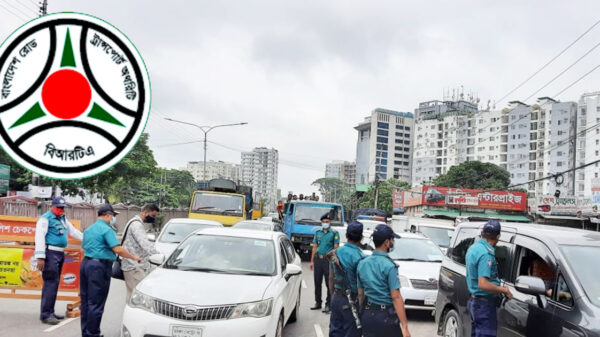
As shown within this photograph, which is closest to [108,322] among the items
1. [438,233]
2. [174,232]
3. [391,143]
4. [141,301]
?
[141,301]

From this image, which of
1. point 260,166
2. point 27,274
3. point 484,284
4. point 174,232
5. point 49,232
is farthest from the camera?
point 260,166

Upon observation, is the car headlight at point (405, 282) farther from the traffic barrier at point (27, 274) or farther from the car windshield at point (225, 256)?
the traffic barrier at point (27, 274)

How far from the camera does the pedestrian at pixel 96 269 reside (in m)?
6.62

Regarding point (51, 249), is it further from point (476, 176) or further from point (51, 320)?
point (476, 176)

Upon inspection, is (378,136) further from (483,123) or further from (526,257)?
(526,257)

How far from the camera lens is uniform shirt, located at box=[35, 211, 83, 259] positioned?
7660mm

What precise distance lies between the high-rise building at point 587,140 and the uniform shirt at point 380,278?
104163 millimetres

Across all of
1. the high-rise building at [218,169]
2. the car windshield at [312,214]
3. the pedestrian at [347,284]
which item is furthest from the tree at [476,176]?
the high-rise building at [218,169]

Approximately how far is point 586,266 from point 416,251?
627 cm

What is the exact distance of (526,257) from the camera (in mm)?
5629

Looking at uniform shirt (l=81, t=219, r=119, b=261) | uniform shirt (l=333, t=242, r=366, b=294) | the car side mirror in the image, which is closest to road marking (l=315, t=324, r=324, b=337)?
the car side mirror

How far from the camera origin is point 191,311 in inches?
221

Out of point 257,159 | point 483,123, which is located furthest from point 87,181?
point 257,159

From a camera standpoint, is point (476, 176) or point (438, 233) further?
point (476, 176)
